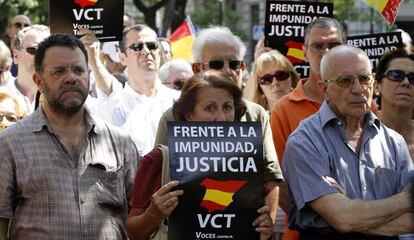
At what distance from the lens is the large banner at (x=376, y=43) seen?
32.4 feet

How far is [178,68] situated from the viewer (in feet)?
34.4

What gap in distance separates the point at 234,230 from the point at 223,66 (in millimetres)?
2025

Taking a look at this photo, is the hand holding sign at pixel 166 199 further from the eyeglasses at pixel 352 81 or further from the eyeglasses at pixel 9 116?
the eyeglasses at pixel 9 116

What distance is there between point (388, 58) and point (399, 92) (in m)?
0.25

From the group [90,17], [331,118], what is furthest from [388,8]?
[331,118]

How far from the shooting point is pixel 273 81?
8.99m

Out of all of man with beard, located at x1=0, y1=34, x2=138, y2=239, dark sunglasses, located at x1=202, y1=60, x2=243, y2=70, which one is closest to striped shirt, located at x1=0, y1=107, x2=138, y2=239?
man with beard, located at x1=0, y1=34, x2=138, y2=239

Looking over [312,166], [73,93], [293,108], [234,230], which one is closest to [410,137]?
[293,108]

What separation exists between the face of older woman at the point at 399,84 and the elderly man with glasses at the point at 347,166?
3.04ft

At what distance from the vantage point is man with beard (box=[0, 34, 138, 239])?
5953 millimetres

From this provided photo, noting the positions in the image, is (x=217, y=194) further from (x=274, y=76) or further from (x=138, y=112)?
(x=274, y=76)

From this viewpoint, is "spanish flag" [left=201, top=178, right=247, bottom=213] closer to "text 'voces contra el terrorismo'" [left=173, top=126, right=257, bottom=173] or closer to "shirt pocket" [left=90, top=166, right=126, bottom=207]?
"text 'voces contra el terrorismo'" [left=173, top=126, right=257, bottom=173]

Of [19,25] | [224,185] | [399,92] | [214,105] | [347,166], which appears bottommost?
[224,185]

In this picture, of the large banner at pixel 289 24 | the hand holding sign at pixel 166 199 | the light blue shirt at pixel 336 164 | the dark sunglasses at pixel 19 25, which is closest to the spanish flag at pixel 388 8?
the large banner at pixel 289 24
